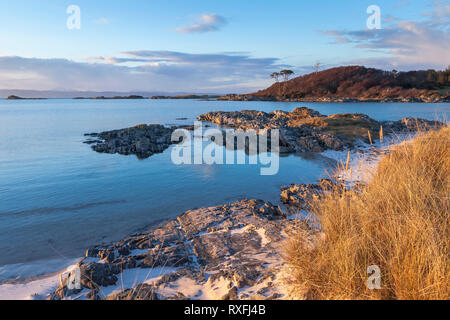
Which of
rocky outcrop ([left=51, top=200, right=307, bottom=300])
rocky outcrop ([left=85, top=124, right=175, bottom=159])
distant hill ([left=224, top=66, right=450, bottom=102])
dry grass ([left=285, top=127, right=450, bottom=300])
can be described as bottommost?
rocky outcrop ([left=51, top=200, right=307, bottom=300])

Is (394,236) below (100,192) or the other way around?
the other way around

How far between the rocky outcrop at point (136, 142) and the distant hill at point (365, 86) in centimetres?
4942

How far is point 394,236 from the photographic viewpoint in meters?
2.68

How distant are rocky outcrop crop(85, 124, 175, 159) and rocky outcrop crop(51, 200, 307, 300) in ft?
28.8

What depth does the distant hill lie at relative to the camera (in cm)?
5728

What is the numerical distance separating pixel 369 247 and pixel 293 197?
369cm

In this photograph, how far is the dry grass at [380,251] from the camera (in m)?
2.30

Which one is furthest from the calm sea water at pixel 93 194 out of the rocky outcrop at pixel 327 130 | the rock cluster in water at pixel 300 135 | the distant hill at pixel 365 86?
the distant hill at pixel 365 86

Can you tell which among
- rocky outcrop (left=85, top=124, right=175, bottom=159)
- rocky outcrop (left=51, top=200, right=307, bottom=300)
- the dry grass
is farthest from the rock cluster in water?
the dry grass

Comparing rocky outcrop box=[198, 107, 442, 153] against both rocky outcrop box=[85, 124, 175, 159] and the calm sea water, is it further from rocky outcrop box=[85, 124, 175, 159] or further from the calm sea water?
rocky outcrop box=[85, 124, 175, 159]

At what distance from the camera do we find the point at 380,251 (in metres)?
2.71

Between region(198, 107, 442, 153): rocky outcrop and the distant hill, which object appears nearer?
region(198, 107, 442, 153): rocky outcrop
